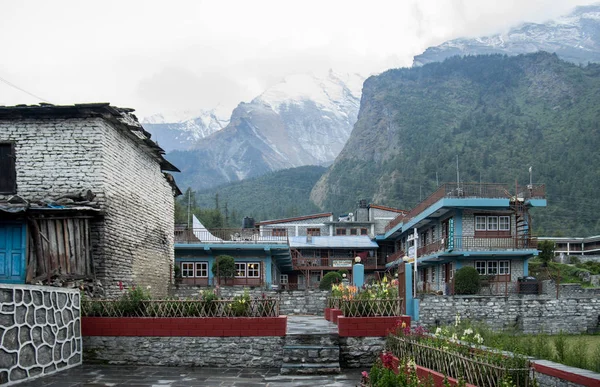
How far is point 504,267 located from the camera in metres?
32.0

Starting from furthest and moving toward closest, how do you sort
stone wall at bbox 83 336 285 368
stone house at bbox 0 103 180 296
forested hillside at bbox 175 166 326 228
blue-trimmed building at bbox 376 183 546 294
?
forested hillside at bbox 175 166 326 228
blue-trimmed building at bbox 376 183 546 294
stone house at bbox 0 103 180 296
stone wall at bbox 83 336 285 368

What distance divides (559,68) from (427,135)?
24.5 metres

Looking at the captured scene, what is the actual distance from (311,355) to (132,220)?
9965 mm

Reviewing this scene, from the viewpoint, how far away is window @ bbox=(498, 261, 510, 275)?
105ft

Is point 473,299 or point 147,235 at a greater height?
point 147,235

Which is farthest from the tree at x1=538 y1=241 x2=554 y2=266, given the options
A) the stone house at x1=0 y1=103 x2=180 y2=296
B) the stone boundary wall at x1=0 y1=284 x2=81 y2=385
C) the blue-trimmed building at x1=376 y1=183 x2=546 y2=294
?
the stone boundary wall at x1=0 y1=284 x2=81 y2=385

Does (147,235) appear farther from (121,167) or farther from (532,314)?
(532,314)

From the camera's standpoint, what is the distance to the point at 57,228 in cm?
1656

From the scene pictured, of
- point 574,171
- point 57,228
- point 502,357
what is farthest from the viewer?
point 574,171

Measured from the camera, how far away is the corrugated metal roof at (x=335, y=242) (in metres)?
43.0

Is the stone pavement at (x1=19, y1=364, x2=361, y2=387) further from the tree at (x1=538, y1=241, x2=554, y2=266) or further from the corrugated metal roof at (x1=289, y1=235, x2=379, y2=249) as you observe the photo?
the tree at (x1=538, y1=241, x2=554, y2=266)

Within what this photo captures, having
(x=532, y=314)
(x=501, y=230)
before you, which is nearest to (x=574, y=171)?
(x=501, y=230)

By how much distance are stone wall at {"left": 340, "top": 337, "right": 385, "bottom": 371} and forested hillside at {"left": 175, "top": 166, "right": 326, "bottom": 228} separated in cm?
6690

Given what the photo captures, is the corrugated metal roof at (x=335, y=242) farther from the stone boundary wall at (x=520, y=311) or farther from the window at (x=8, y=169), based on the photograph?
the window at (x=8, y=169)
